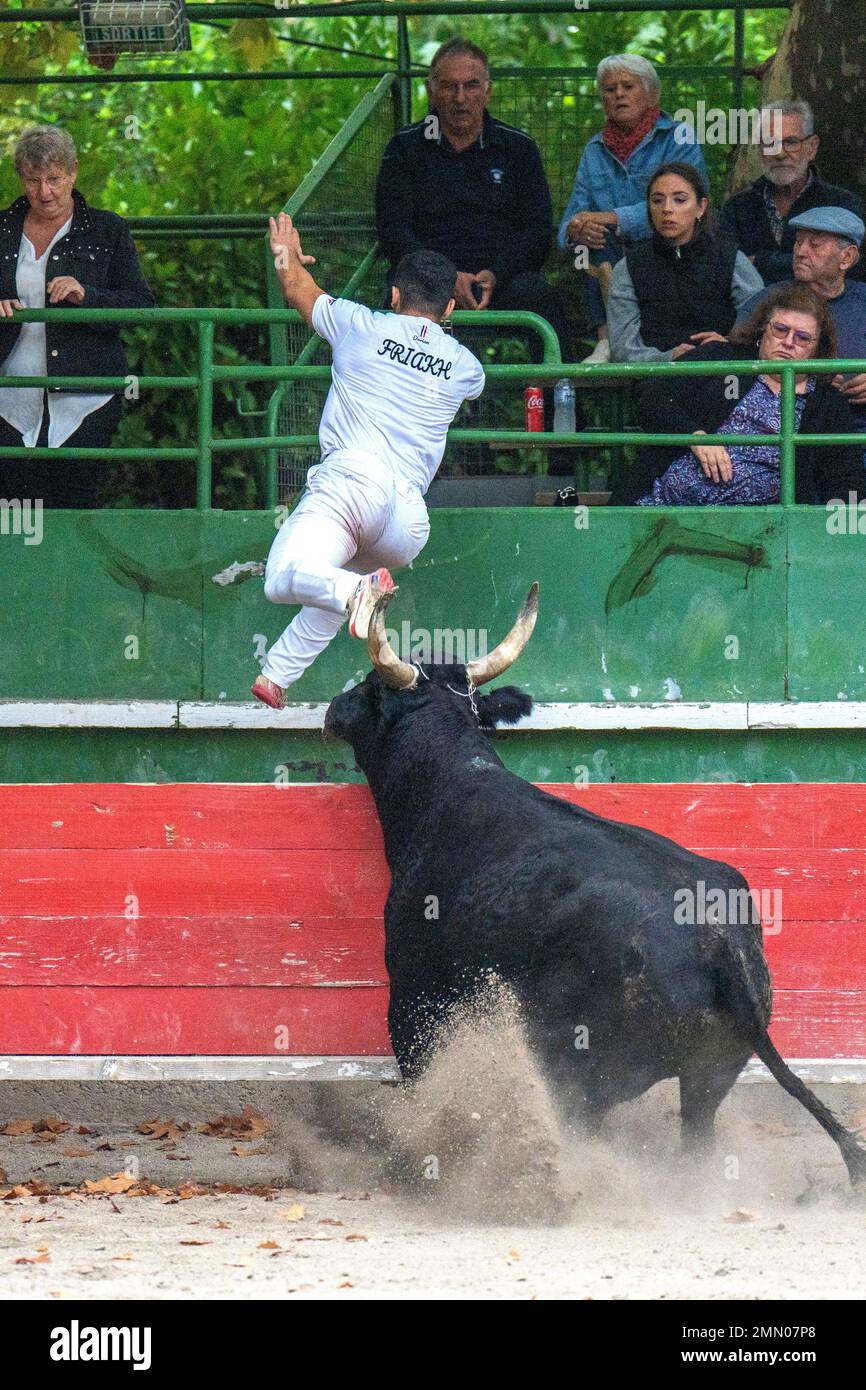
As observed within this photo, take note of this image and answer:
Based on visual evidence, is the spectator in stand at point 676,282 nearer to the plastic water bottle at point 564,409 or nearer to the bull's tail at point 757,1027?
the plastic water bottle at point 564,409

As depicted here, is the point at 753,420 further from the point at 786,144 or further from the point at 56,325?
the point at 56,325

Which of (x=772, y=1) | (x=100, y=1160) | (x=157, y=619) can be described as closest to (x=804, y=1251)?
(x=100, y=1160)

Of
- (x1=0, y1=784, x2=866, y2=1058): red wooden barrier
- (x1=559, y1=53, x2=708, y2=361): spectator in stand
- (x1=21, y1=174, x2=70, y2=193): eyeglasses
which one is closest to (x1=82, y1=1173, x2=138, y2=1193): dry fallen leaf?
(x1=0, y1=784, x2=866, y2=1058): red wooden barrier

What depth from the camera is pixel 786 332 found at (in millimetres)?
6930

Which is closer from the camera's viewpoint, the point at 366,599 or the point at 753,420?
the point at 366,599

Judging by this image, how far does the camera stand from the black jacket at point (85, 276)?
283 inches

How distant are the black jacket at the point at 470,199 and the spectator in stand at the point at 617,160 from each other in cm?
20

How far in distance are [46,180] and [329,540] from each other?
202 cm

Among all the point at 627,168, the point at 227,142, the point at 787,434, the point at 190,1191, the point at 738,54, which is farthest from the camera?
the point at 227,142

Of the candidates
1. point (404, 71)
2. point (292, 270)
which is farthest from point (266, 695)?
point (404, 71)

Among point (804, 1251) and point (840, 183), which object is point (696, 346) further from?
point (804, 1251)

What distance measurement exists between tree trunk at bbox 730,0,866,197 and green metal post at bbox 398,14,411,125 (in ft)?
5.50

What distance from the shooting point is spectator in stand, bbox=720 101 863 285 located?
7.78m

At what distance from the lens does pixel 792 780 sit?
6945 mm
